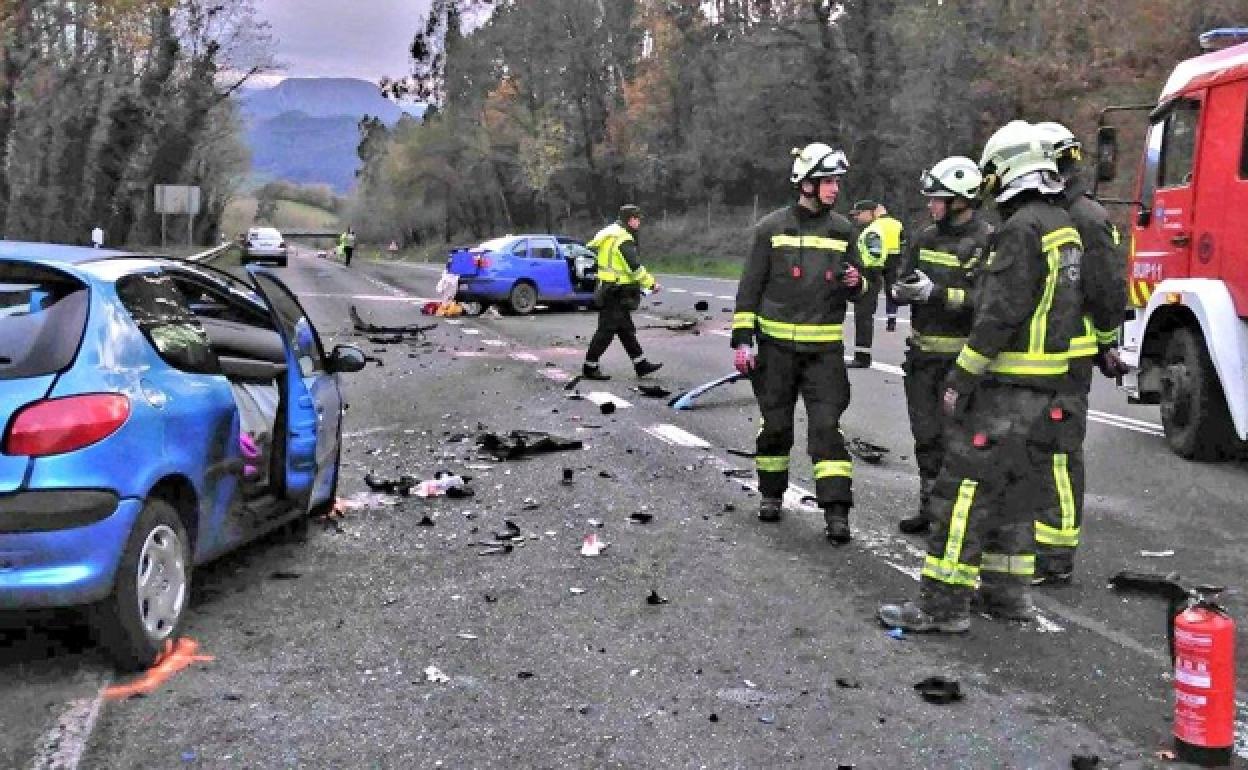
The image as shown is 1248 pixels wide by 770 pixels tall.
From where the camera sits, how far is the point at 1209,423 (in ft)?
27.4

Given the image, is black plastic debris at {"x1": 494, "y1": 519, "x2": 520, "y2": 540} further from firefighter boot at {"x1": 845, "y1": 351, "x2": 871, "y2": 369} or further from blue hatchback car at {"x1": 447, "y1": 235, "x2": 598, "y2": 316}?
blue hatchback car at {"x1": 447, "y1": 235, "x2": 598, "y2": 316}

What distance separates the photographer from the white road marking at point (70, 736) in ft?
11.4

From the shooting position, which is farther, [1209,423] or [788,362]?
[1209,423]

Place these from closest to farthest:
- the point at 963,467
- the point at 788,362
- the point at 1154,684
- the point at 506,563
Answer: the point at 1154,684 < the point at 963,467 < the point at 506,563 < the point at 788,362

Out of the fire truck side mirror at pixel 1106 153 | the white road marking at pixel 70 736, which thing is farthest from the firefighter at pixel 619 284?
the white road marking at pixel 70 736

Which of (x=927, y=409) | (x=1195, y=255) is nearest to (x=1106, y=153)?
(x=1195, y=255)

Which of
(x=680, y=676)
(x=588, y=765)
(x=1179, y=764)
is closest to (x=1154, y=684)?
(x=1179, y=764)

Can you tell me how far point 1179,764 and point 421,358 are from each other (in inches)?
473

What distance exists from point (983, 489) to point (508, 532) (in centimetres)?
251

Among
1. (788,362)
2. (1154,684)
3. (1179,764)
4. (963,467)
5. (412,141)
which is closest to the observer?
(1179,764)

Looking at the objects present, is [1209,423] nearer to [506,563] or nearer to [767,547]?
[767,547]

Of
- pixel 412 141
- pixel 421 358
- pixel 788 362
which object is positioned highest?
pixel 412 141

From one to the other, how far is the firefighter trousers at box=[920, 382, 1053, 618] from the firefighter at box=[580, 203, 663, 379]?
738cm

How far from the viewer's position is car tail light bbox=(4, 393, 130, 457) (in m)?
3.88
